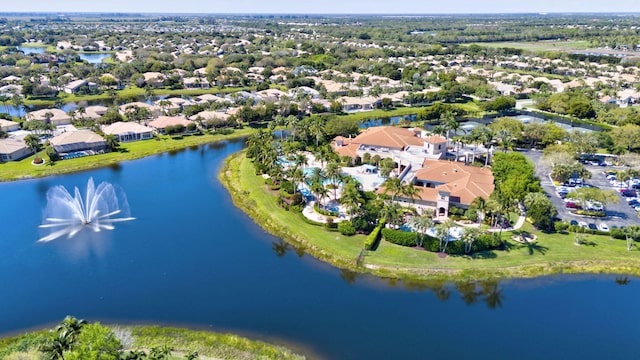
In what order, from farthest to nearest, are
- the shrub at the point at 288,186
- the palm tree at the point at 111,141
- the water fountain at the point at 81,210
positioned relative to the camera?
the palm tree at the point at 111,141 < the shrub at the point at 288,186 < the water fountain at the point at 81,210

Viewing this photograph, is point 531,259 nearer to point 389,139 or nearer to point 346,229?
point 346,229

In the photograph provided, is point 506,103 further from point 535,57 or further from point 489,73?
point 535,57

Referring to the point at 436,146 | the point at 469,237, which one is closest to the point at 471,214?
the point at 469,237

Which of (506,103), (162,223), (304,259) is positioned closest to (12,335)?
(162,223)

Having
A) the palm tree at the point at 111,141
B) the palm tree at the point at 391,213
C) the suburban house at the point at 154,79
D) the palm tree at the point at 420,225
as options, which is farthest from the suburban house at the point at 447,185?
the suburban house at the point at 154,79

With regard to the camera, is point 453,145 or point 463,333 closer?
point 463,333

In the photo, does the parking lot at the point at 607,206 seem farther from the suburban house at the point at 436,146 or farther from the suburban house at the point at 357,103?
the suburban house at the point at 357,103

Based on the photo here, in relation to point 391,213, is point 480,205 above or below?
above
